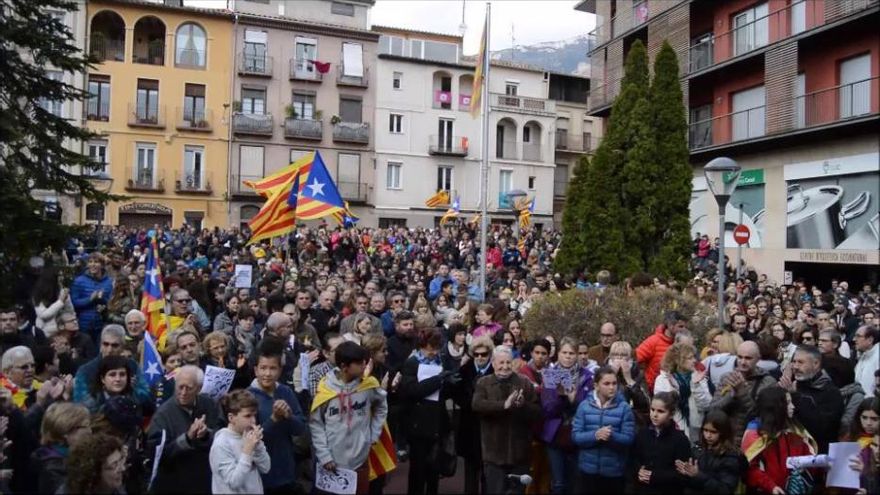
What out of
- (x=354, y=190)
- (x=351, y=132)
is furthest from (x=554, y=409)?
(x=351, y=132)

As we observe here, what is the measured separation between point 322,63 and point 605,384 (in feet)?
135

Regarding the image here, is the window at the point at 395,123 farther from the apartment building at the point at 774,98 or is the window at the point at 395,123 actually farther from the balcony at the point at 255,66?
the apartment building at the point at 774,98

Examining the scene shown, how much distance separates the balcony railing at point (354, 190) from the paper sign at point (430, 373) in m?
39.2

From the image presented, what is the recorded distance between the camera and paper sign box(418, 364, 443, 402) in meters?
7.23

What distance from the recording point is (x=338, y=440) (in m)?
6.09

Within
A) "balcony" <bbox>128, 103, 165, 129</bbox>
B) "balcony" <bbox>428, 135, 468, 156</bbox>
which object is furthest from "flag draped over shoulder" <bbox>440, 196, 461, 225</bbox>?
"balcony" <bbox>128, 103, 165, 129</bbox>

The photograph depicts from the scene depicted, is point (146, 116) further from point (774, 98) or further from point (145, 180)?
point (774, 98)

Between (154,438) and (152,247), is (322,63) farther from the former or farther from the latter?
(154,438)

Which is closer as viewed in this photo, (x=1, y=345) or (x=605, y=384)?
(x=605, y=384)

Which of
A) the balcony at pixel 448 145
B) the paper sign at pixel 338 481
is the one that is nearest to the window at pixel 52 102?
the paper sign at pixel 338 481

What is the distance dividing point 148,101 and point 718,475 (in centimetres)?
4157

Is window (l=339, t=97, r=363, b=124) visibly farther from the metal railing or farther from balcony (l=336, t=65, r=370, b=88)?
the metal railing

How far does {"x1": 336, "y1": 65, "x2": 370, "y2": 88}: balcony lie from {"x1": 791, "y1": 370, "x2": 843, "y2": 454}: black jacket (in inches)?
1632

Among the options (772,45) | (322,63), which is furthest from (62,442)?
(322,63)
